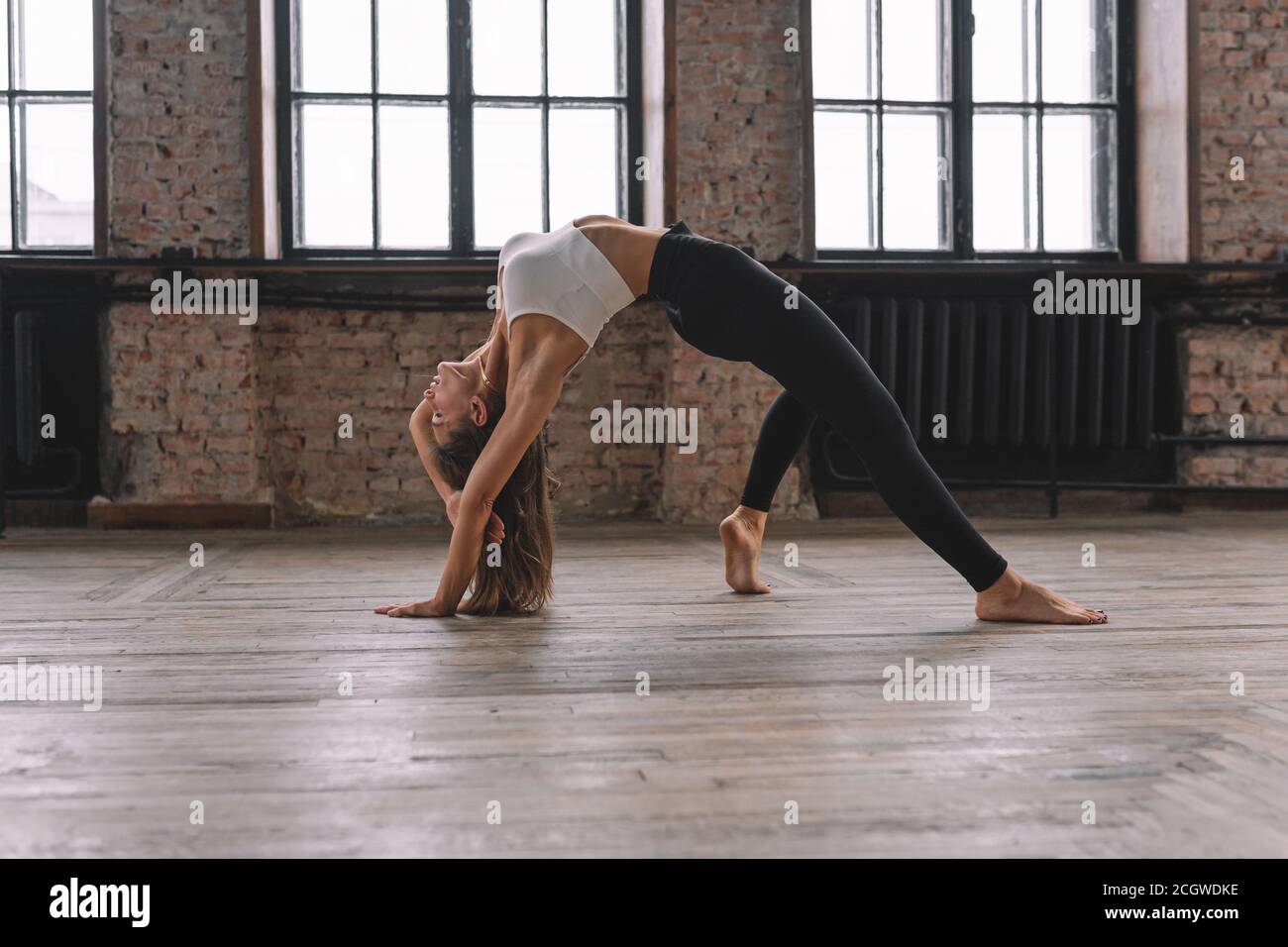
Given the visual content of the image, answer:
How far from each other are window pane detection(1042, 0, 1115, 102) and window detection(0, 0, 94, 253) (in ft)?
15.1

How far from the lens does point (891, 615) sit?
102 inches

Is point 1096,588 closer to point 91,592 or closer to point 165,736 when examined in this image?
point 165,736

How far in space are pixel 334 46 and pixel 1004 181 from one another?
333cm

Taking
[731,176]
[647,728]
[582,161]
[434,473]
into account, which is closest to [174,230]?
[582,161]

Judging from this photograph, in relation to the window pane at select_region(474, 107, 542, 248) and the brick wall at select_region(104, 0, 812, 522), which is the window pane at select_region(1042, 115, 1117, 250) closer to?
the brick wall at select_region(104, 0, 812, 522)

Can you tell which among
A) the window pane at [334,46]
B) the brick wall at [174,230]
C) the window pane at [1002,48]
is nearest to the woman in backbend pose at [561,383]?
the brick wall at [174,230]

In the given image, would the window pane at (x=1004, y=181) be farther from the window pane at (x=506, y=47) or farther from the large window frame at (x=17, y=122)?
the large window frame at (x=17, y=122)

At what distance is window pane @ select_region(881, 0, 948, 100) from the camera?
227 inches

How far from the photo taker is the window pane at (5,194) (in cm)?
534

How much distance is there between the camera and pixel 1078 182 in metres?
5.96

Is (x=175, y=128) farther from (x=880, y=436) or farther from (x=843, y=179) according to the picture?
(x=880, y=436)

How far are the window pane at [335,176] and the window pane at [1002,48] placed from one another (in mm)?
3014
